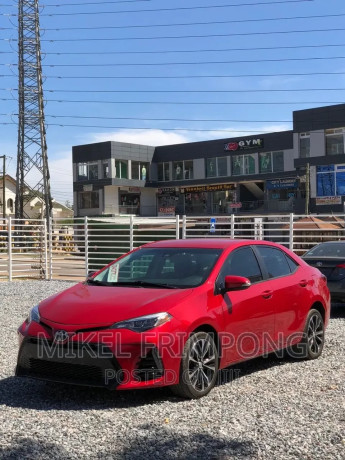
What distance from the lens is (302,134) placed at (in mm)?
52906

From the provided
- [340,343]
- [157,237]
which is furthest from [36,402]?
[157,237]

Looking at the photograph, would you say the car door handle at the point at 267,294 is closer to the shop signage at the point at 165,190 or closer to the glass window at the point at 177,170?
the glass window at the point at 177,170

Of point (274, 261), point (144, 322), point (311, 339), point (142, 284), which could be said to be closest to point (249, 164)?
point (311, 339)

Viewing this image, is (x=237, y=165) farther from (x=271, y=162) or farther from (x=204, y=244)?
(x=204, y=244)

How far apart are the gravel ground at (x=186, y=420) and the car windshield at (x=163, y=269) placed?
116cm

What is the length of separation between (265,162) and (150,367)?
5614 cm

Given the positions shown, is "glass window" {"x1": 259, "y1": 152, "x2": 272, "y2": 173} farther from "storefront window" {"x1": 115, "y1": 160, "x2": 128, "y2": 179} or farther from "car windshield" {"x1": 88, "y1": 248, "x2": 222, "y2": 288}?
"car windshield" {"x1": 88, "y1": 248, "x2": 222, "y2": 288}

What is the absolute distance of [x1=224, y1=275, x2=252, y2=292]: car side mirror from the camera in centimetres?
634

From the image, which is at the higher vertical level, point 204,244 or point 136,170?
point 136,170

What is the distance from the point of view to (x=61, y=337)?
5656 millimetres

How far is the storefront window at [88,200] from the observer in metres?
67.6

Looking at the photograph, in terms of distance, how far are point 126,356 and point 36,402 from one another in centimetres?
109

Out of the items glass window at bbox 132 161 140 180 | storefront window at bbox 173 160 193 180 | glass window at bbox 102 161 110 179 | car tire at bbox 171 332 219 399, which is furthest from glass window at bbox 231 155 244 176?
car tire at bbox 171 332 219 399

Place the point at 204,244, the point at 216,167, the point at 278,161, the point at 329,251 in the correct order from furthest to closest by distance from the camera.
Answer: the point at 216,167
the point at 278,161
the point at 329,251
the point at 204,244
